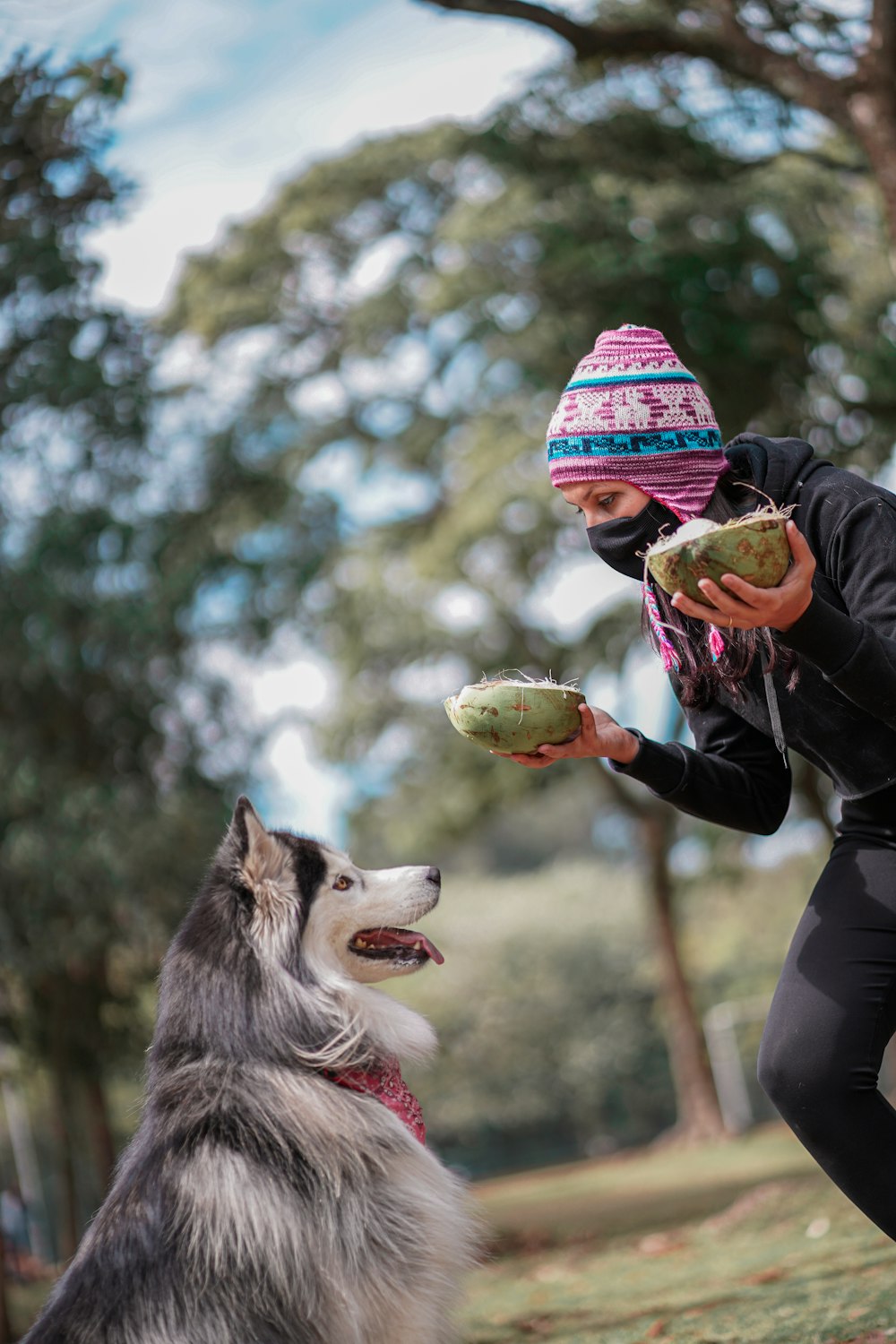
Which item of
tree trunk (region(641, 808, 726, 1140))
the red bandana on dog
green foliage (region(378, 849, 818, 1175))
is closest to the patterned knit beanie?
the red bandana on dog

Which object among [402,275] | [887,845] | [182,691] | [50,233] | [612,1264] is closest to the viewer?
[887,845]

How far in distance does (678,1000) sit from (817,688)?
61.2ft

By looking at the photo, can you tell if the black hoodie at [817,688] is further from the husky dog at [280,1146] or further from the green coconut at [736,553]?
the husky dog at [280,1146]

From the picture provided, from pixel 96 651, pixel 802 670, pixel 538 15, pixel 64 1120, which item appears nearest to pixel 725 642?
pixel 802 670

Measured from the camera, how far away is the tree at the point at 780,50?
8.89 m

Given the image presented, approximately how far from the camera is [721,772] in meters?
3.64

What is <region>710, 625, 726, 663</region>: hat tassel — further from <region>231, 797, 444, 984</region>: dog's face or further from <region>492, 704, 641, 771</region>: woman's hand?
<region>231, 797, 444, 984</region>: dog's face

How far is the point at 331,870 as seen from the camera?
12.5 ft

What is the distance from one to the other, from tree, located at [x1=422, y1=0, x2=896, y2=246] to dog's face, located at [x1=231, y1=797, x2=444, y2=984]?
22.6 feet

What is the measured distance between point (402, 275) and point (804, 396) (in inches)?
291

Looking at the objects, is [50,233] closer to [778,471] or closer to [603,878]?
[778,471]

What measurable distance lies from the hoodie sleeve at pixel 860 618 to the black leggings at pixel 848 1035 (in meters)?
0.50

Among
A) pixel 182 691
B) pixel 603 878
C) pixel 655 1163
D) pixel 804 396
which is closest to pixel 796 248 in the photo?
pixel 804 396

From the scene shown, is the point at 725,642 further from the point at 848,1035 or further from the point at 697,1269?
the point at 697,1269
